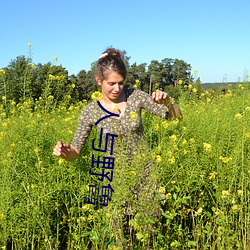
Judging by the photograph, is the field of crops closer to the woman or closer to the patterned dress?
the woman

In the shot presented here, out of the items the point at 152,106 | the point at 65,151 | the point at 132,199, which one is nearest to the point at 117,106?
the point at 152,106

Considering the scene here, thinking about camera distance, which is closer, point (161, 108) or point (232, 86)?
point (161, 108)

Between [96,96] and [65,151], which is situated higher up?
[96,96]

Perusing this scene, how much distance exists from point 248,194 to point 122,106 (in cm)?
97

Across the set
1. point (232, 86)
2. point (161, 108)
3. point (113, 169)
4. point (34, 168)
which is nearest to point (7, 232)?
point (34, 168)

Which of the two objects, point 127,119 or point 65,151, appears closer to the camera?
point 65,151

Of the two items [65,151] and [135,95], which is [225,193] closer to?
[135,95]

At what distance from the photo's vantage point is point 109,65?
2365 mm

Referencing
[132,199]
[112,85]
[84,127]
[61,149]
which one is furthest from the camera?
[84,127]

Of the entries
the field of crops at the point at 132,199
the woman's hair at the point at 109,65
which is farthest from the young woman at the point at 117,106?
the field of crops at the point at 132,199

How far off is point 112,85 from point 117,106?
0.14m

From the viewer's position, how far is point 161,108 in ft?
8.25

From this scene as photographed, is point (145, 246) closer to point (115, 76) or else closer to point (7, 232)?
point (7, 232)

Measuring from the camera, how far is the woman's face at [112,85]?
2.33 meters
